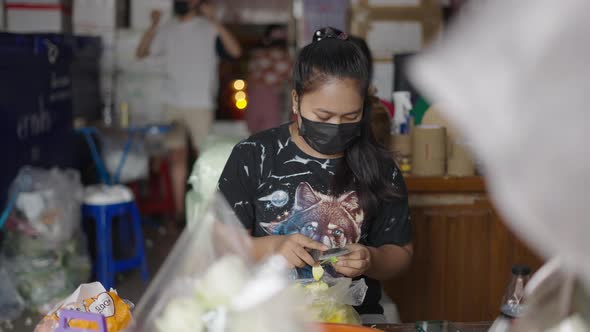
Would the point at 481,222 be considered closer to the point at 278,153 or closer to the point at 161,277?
the point at 278,153

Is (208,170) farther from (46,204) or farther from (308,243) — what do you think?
(46,204)

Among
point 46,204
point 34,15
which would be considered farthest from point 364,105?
point 34,15

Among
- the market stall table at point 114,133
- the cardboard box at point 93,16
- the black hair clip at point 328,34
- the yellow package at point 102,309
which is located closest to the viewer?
the yellow package at point 102,309

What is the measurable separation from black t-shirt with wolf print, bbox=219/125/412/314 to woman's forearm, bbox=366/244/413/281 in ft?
0.10

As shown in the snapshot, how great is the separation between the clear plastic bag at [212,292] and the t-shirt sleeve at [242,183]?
2.75ft

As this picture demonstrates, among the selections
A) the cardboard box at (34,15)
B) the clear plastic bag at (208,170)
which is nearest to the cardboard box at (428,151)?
the clear plastic bag at (208,170)

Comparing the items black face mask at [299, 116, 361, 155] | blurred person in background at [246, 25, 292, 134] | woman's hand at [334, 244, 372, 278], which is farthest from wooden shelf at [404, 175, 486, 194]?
blurred person in background at [246, 25, 292, 134]

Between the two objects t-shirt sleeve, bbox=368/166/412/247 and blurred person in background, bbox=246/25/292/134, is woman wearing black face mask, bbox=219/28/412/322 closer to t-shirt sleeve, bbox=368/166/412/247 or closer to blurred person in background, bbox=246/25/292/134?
t-shirt sleeve, bbox=368/166/412/247

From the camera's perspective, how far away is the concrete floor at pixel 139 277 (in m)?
3.29

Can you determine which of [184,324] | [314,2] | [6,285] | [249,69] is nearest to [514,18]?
[184,324]

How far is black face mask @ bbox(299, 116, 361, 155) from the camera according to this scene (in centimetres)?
167

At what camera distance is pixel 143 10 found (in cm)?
586

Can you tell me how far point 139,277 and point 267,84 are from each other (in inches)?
105

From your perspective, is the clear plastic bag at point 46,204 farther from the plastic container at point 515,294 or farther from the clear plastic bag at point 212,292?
the clear plastic bag at point 212,292
